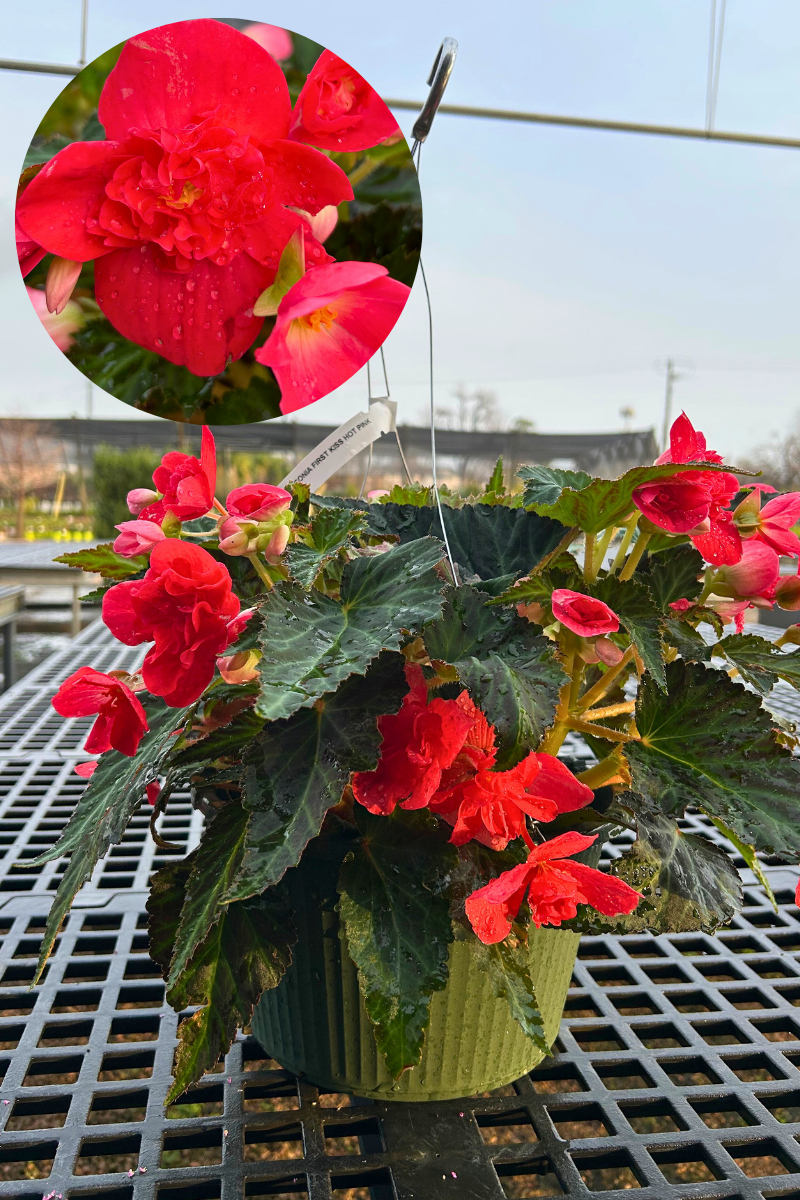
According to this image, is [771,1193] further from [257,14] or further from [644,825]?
[257,14]

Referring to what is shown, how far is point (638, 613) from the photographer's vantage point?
37 cm

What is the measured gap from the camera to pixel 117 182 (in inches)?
12.8

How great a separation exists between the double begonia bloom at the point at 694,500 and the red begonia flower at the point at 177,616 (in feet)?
0.66

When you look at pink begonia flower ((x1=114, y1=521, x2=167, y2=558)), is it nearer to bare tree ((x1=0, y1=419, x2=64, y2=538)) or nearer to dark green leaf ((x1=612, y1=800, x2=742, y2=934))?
dark green leaf ((x1=612, y1=800, x2=742, y2=934))

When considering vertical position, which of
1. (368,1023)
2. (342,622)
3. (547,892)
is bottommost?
(368,1023)

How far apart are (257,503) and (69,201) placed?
16 centimetres

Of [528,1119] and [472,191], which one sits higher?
[472,191]

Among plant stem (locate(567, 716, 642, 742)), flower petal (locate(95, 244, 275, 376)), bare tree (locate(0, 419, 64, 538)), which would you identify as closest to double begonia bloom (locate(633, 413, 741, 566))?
plant stem (locate(567, 716, 642, 742))

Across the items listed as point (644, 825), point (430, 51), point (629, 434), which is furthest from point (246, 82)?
point (629, 434)

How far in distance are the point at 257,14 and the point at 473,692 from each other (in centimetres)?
33

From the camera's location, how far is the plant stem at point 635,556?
409mm

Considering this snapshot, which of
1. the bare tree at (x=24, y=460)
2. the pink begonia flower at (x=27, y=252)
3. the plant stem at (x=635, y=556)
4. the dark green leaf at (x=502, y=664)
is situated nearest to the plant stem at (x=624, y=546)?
the plant stem at (x=635, y=556)

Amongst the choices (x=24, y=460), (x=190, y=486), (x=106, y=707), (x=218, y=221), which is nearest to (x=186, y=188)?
(x=218, y=221)

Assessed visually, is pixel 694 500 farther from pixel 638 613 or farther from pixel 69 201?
pixel 69 201
